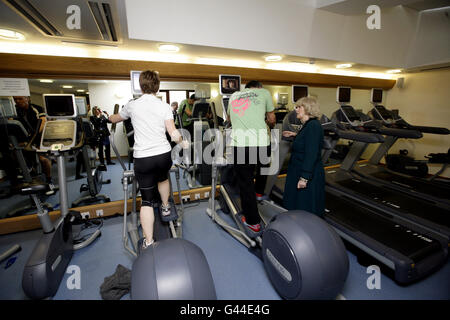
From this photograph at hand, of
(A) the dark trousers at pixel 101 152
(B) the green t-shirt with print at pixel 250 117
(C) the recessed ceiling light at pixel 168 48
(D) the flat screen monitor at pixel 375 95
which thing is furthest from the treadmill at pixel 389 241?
(A) the dark trousers at pixel 101 152

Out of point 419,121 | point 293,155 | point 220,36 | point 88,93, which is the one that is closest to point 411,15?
point 419,121

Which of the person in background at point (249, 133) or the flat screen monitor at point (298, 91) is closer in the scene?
the person in background at point (249, 133)

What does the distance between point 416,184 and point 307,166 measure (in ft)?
10.3

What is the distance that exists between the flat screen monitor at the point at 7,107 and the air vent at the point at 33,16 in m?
1.10

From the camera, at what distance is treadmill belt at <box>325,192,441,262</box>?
82.1 inches

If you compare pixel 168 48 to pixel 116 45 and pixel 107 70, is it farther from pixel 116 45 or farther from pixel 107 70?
pixel 107 70

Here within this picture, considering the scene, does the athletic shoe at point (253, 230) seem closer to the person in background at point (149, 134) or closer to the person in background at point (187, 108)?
the person in background at point (149, 134)

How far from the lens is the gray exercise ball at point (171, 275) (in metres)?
1.09

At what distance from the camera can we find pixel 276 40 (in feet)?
10.5

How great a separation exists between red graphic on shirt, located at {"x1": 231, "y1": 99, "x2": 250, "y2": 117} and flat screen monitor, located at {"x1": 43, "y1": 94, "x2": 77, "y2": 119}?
6.15ft

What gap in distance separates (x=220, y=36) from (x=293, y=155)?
190cm

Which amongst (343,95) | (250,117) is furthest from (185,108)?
(343,95)
